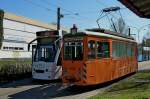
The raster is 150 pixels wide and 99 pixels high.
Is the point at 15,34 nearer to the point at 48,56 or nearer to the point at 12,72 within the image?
the point at 12,72

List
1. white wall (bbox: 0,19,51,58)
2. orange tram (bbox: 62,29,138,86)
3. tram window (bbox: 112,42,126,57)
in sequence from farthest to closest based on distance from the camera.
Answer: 1. white wall (bbox: 0,19,51,58)
2. tram window (bbox: 112,42,126,57)
3. orange tram (bbox: 62,29,138,86)

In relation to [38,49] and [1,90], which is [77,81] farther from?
[38,49]

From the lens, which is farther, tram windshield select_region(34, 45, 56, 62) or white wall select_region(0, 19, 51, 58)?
white wall select_region(0, 19, 51, 58)

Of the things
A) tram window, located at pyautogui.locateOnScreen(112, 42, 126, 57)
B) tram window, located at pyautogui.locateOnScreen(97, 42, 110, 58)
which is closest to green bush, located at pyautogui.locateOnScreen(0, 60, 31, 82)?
tram window, located at pyautogui.locateOnScreen(112, 42, 126, 57)

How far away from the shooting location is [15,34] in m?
70.8

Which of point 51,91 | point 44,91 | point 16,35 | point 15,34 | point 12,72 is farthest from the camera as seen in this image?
point 16,35

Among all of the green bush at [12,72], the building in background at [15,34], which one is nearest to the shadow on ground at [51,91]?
the green bush at [12,72]

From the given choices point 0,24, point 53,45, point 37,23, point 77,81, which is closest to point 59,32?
point 53,45

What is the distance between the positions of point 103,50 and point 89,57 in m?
1.65

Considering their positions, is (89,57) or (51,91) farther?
(51,91)

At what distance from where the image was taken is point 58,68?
2122 centimetres

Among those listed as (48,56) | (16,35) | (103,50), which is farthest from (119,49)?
(16,35)

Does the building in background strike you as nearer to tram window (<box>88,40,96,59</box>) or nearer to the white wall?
the white wall

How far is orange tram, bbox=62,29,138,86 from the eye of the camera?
17.1 meters
